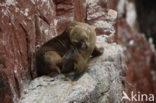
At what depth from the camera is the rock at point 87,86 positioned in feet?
8.85

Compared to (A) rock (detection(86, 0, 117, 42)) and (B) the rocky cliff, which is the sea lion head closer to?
(B) the rocky cliff

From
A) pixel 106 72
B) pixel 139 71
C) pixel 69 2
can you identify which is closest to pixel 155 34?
pixel 139 71

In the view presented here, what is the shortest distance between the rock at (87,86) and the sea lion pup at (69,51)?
0.09 meters

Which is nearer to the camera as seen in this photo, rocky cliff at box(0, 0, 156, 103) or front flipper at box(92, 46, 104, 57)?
rocky cliff at box(0, 0, 156, 103)

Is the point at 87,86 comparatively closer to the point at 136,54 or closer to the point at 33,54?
the point at 33,54

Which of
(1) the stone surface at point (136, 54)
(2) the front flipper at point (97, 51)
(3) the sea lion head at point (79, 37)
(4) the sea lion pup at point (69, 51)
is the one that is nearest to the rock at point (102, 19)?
(2) the front flipper at point (97, 51)

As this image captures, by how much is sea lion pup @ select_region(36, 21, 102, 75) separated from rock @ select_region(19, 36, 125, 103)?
0.09 m

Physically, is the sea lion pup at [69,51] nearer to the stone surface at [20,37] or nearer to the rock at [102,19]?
the stone surface at [20,37]

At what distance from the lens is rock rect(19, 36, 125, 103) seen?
2.70 m

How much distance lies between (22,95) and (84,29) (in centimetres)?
84

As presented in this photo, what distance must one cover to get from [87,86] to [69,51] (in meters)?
0.41

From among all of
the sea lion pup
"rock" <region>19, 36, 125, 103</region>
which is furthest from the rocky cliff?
the sea lion pup

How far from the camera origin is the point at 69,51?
3016 mm

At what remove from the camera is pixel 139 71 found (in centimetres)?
800
